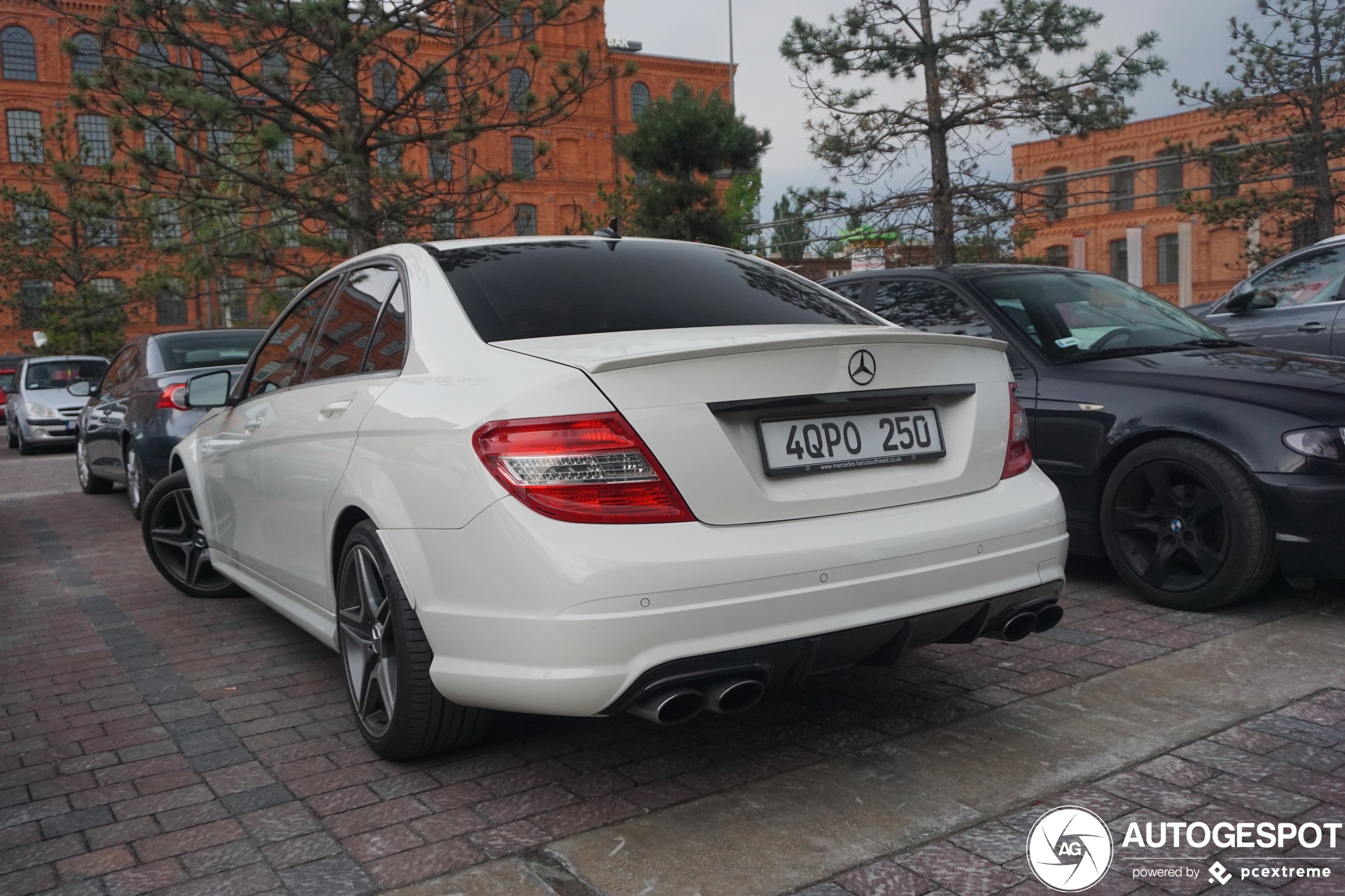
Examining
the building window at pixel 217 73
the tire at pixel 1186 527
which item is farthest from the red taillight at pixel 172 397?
the tire at pixel 1186 527

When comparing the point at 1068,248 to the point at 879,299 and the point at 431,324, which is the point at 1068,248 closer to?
the point at 879,299

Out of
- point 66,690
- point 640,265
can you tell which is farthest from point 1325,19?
point 66,690

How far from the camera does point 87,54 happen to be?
10477 mm

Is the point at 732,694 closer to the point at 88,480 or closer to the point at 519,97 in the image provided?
the point at 519,97

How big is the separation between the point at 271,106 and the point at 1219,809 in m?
11.4

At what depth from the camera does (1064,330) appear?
18.9 feet

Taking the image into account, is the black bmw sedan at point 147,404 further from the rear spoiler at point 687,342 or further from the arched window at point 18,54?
the arched window at point 18,54

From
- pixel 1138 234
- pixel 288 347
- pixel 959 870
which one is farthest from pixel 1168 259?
pixel 959 870

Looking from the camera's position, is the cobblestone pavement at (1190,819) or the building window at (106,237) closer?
the cobblestone pavement at (1190,819)

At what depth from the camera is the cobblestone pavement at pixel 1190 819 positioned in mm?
2543

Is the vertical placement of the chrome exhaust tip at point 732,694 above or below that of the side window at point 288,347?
below

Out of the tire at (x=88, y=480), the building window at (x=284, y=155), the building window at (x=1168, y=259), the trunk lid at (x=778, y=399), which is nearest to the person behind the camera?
the trunk lid at (x=778, y=399)

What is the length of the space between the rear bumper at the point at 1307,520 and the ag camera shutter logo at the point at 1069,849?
220 cm

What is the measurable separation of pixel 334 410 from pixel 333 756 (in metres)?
1.07
